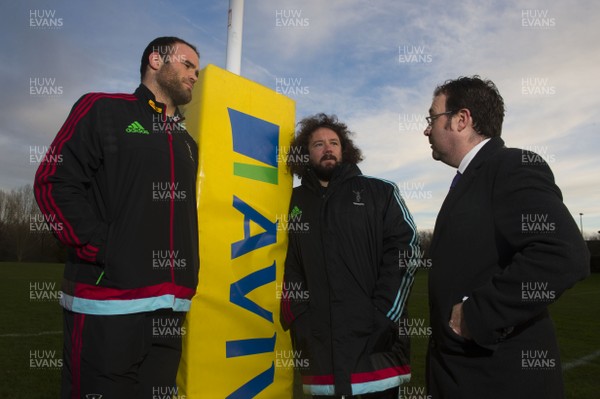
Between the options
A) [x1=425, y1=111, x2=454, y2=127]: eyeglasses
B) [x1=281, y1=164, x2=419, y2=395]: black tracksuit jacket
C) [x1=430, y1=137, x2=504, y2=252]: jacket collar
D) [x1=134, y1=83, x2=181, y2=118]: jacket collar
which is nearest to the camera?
[x1=430, y1=137, x2=504, y2=252]: jacket collar

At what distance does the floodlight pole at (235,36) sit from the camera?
3.61 metres

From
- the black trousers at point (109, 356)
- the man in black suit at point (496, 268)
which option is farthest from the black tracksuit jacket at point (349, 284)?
the black trousers at point (109, 356)

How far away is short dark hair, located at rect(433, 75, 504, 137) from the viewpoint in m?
2.18

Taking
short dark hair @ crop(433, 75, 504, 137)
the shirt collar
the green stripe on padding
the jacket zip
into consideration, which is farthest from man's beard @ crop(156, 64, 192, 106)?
the shirt collar

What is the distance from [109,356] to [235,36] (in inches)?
98.0

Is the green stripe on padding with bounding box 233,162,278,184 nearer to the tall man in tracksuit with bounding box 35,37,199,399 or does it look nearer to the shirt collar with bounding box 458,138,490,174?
the tall man in tracksuit with bounding box 35,37,199,399

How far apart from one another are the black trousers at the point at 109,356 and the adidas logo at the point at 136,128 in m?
0.91

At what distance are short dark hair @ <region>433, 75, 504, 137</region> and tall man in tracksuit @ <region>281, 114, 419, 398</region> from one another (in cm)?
114

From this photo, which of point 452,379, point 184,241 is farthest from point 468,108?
point 184,241

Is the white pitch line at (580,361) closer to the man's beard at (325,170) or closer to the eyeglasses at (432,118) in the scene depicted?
the man's beard at (325,170)

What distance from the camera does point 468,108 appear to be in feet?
7.20

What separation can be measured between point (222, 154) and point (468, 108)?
1.62m

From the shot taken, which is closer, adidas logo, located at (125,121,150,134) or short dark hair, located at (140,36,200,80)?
adidas logo, located at (125,121,150,134)

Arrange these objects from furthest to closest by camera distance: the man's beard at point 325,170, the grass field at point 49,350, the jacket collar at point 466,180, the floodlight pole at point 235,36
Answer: the grass field at point 49,350 → the floodlight pole at point 235,36 → the man's beard at point 325,170 → the jacket collar at point 466,180
